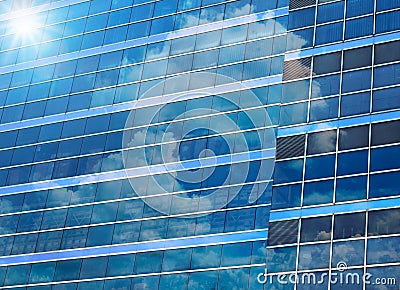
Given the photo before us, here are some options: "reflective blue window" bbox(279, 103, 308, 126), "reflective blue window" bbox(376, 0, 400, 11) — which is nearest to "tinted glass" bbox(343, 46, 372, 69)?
"reflective blue window" bbox(376, 0, 400, 11)

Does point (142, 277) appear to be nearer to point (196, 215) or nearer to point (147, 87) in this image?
point (196, 215)

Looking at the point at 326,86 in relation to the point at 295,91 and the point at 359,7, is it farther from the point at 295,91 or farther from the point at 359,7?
the point at 359,7

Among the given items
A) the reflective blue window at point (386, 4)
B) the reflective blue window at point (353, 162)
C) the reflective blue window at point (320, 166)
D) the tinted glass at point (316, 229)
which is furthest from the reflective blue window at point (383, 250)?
the reflective blue window at point (386, 4)

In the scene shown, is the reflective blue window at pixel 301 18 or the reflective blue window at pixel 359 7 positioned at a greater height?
the reflective blue window at pixel 359 7

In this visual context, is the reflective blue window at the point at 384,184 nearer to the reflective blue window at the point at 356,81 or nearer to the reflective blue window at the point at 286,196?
the reflective blue window at the point at 286,196

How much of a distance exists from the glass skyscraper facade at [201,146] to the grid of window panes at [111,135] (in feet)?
0.34

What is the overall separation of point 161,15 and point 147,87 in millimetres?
6189

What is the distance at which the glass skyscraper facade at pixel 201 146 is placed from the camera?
134 ft

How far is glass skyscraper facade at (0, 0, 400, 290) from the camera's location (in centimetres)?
4072

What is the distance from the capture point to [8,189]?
56.9 metres

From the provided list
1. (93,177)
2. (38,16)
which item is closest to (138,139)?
(93,177)

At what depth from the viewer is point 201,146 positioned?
165ft

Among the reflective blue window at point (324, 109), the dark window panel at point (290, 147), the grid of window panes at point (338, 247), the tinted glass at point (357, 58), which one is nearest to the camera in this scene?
the grid of window panes at point (338, 247)

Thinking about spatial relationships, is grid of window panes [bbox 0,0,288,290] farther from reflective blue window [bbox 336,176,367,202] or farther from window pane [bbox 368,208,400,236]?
window pane [bbox 368,208,400,236]
